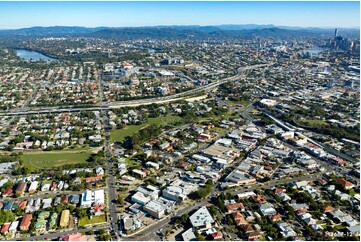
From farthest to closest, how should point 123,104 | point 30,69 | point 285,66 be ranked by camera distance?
point 285,66
point 30,69
point 123,104

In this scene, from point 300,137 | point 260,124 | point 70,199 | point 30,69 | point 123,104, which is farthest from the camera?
point 30,69

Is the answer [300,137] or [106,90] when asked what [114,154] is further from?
[106,90]

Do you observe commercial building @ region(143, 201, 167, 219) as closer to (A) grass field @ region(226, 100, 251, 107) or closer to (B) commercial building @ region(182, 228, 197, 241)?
(B) commercial building @ region(182, 228, 197, 241)

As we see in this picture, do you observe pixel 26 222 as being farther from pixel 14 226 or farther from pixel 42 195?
pixel 42 195

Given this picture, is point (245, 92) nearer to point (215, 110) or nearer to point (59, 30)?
point (215, 110)

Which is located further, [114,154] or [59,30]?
[59,30]

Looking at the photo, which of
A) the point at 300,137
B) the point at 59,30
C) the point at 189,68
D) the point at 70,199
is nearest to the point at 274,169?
the point at 300,137
